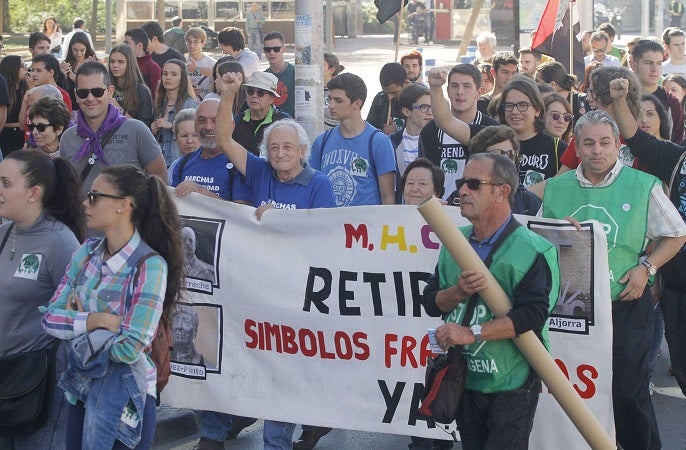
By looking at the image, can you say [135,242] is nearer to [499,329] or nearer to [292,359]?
[499,329]

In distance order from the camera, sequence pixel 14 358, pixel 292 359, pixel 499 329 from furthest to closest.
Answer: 1. pixel 292 359
2. pixel 14 358
3. pixel 499 329

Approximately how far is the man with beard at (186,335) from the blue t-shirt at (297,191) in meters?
0.52

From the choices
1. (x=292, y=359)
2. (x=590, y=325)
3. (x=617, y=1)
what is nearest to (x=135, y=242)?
(x=292, y=359)

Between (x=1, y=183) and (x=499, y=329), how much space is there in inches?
87.7

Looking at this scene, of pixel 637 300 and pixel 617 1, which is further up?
pixel 617 1

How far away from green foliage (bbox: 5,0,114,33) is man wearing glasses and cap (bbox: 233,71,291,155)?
34197 millimetres

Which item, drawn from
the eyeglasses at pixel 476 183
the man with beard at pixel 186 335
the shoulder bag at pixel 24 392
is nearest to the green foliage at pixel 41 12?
the man with beard at pixel 186 335

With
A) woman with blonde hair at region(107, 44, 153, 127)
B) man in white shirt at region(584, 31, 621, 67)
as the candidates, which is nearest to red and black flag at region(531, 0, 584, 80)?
man in white shirt at region(584, 31, 621, 67)

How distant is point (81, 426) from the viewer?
4426 mm

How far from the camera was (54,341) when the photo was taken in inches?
194

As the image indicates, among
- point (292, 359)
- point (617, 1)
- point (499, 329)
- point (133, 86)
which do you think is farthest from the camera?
point (617, 1)

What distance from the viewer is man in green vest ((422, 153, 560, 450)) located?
4.43 meters

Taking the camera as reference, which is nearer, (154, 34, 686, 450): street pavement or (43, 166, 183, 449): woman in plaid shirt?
(43, 166, 183, 449): woman in plaid shirt

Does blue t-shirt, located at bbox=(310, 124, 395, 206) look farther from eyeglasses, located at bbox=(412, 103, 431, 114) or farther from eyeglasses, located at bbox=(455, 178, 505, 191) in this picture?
eyeglasses, located at bbox=(455, 178, 505, 191)
